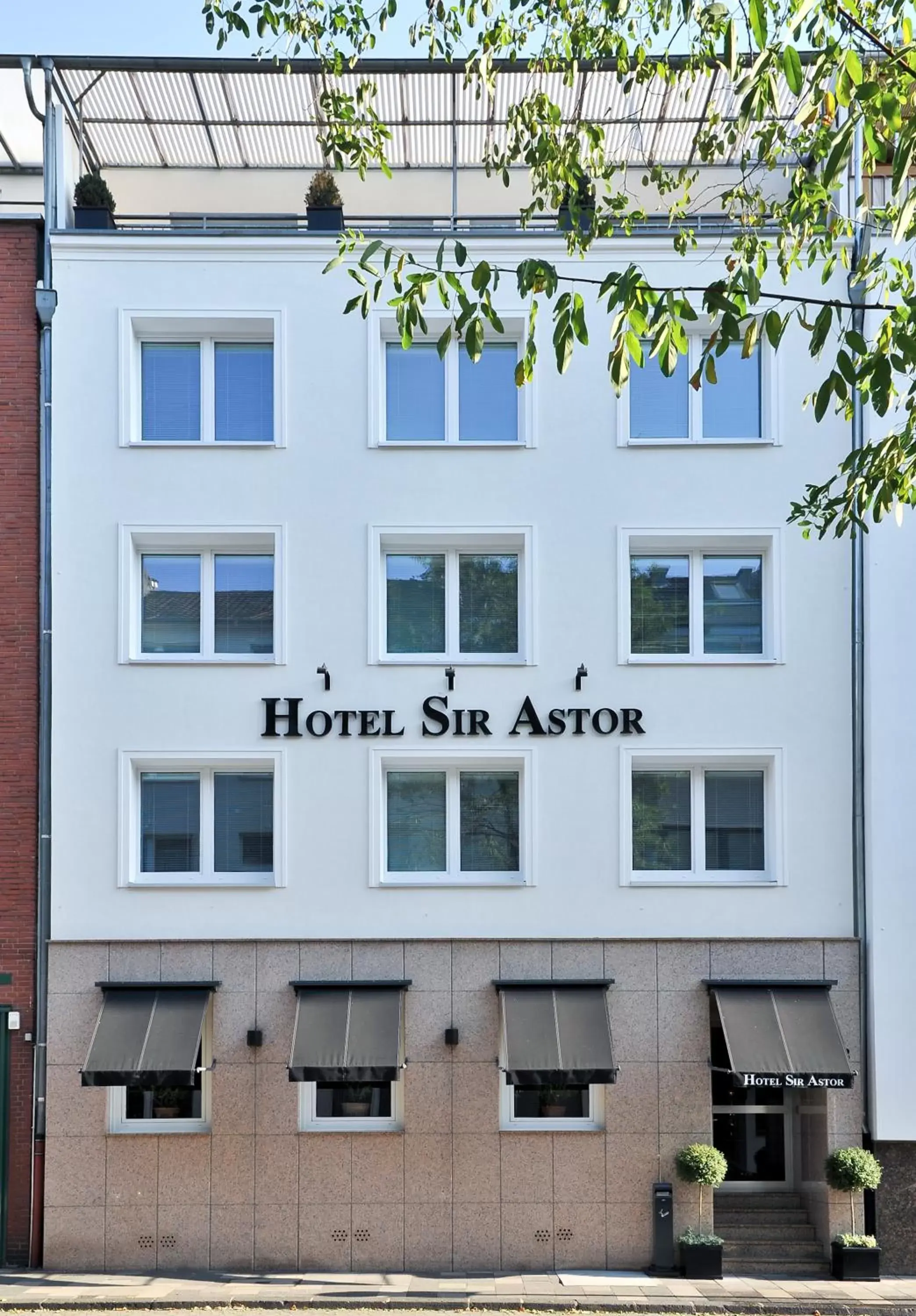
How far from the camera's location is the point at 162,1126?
1642 centimetres

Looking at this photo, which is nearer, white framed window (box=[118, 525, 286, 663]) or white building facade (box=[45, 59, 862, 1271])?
white building facade (box=[45, 59, 862, 1271])

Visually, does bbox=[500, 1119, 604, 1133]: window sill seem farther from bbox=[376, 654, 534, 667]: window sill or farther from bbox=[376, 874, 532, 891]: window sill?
bbox=[376, 654, 534, 667]: window sill

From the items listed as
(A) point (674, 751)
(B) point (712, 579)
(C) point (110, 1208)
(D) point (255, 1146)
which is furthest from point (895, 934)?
(C) point (110, 1208)

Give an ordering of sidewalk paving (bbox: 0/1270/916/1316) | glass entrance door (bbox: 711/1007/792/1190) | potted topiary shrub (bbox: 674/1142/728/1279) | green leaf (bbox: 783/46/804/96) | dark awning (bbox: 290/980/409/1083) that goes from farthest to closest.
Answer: glass entrance door (bbox: 711/1007/792/1190) < potted topiary shrub (bbox: 674/1142/728/1279) < dark awning (bbox: 290/980/409/1083) < sidewalk paving (bbox: 0/1270/916/1316) < green leaf (bbox: 783/46/804/96)

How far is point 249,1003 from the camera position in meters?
16.4

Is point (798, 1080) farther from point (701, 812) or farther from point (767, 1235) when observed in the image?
point (701, 812)

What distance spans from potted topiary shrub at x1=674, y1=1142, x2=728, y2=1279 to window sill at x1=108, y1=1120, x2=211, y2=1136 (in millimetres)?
5728

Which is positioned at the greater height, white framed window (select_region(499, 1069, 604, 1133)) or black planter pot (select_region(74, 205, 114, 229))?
black planter pot (select_region(74, 205, 114, 229))

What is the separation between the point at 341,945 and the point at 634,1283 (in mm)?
5119

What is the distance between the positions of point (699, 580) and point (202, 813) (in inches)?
274

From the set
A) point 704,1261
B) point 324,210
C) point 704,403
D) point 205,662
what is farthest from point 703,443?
point 704,1261

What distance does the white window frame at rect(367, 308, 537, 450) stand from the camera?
17078 mm

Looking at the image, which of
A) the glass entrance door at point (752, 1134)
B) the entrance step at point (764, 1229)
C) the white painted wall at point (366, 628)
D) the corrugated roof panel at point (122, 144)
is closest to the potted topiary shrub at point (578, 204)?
the white painted wall at point (366, 628)

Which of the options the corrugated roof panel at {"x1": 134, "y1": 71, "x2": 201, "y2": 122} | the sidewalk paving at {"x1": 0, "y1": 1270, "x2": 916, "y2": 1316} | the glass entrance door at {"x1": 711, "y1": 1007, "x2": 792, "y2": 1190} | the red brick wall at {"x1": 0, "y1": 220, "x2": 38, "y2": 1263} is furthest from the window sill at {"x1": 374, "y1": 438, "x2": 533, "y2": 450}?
the sidewalk paving at {"x1": 0, "y1": 1270, "x2": 916, "y2": 1316}
